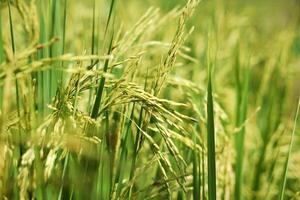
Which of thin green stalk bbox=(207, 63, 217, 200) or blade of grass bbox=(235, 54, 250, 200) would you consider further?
blade of grass bbox=(235, 54, 250, 200)

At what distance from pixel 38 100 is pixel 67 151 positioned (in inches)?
6.2

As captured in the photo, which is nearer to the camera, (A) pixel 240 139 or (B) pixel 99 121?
(B) pixel 99 121

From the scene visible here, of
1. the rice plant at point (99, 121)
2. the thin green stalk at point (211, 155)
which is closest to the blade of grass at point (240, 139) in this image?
the rice plant at point (99, 121)

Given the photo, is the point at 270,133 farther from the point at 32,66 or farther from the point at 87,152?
the point at 32,66

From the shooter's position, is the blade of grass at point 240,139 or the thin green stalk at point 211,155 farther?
the blade of grass at point 240,139

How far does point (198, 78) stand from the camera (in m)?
2.13

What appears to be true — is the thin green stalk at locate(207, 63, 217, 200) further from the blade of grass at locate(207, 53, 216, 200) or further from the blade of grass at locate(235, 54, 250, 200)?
the blade of grass at locate(235, 54, 250, 200)

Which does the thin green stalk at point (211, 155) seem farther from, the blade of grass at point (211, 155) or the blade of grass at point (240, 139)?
the blade of grass at point (240, 139)

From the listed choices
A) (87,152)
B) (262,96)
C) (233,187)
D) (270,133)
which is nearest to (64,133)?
(87,152)

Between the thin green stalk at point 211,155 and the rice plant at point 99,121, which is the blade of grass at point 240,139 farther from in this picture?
the thin green stalk at point 211,155

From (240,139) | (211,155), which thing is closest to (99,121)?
(211,155)

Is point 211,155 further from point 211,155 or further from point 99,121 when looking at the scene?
point 99,121

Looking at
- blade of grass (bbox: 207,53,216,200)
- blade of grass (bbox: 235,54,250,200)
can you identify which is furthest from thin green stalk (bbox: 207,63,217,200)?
blade of grass (bbox: 235,54,250,200)

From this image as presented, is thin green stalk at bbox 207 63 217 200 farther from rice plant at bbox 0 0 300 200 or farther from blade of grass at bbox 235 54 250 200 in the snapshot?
blade of grass at bbox 235 54 250 200
